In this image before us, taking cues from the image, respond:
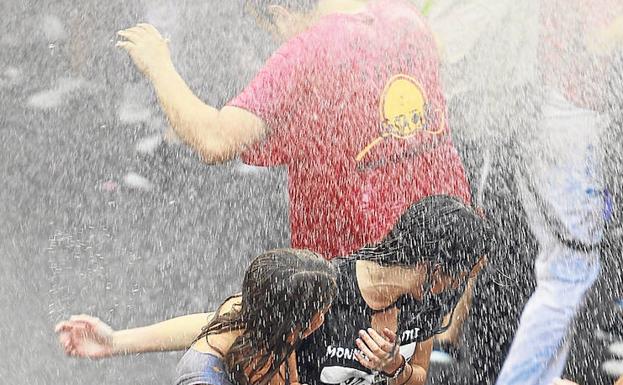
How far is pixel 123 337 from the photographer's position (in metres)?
1.80

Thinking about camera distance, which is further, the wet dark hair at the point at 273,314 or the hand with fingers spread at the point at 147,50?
the hand with fingers spread at the point at 147,50

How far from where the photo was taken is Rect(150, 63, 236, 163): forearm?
179 cm

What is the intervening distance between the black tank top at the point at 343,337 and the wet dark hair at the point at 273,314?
1.1 inches

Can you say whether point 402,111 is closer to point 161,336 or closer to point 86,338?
point 161,336

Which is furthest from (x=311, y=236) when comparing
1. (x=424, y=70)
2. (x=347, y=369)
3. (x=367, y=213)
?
(x=424, y=70)

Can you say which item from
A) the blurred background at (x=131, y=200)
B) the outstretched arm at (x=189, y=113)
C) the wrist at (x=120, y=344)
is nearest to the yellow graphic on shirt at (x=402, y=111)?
the blurred background at (x=131, y=200)

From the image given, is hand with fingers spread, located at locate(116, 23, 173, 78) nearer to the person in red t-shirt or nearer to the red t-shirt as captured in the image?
the person in red t-shirt

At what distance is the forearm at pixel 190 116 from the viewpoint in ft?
5.86

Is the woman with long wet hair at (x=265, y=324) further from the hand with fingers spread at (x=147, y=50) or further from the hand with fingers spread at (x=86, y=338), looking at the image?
the hand with fingers spread at (x=147, y=50)

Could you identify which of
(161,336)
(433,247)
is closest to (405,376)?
(433,247)

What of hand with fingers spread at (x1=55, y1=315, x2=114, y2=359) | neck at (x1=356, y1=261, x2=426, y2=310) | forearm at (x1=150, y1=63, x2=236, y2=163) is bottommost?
hand with fingers spread at (x1=55, y1=315, x2=114, y2=359)

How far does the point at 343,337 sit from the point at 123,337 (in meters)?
0.42

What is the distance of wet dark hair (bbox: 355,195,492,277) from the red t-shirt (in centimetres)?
3

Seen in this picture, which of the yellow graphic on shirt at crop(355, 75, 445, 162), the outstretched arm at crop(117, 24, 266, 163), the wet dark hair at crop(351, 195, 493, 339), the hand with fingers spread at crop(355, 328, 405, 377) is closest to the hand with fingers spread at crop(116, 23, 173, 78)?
the outstretched arm at crop(117, 24, 266, 163)
